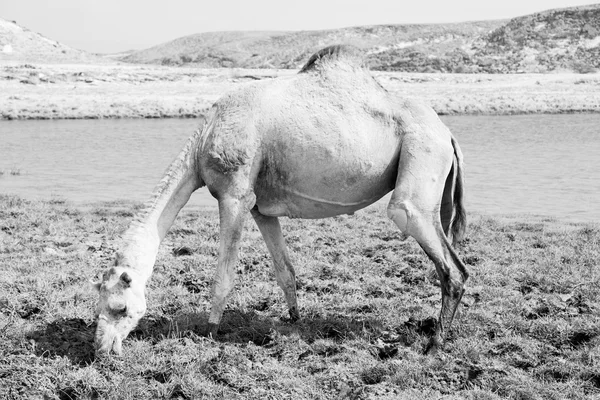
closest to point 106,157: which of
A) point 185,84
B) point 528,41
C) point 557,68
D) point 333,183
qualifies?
point 333,183

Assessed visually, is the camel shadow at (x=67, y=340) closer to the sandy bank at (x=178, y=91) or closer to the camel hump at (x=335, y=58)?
the camel hump at (x=335, y=58)

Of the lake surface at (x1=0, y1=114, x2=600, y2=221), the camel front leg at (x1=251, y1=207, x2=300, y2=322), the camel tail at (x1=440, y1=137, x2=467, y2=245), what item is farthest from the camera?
the lake surface at (x1=0, y1=114, x2=600, y2=221)

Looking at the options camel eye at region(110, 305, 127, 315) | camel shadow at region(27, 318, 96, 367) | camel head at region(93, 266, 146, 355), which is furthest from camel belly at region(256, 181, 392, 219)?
camel shadow at region(27, 318, 96, 367)

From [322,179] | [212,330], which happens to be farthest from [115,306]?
[322,179]

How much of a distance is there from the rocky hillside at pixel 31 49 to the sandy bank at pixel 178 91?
11.0 meters

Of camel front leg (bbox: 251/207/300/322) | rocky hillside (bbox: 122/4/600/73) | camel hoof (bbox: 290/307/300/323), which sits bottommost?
rocky hillside (bbox: 122/4/600/73)

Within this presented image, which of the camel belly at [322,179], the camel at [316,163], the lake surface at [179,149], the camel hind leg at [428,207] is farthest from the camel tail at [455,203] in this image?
the lake surface at [179,149]

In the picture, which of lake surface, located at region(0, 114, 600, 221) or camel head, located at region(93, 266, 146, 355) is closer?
camel head, located at region(93, 266, 146, 355)

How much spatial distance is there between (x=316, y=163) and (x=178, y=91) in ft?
134

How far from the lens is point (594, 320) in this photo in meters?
7.61

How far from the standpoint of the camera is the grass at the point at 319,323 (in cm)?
607

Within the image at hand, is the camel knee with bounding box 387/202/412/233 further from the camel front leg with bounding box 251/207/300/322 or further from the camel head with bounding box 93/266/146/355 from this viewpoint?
the camel head with bounding box 93/266/146/355

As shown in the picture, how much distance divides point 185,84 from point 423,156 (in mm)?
43261

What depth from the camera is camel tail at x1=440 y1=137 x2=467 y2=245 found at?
7.57 metres
